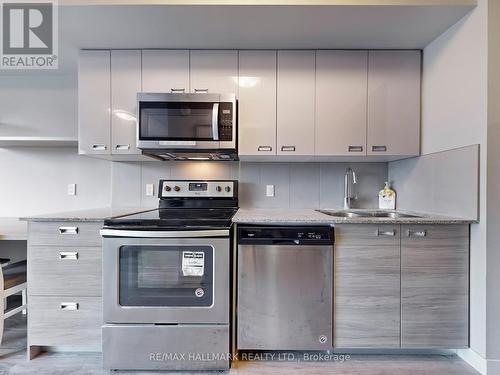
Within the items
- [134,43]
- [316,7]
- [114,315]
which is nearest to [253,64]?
[316,7]

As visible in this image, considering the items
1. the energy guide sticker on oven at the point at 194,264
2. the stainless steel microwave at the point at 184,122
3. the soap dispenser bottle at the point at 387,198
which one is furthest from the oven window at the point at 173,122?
the soap dispenser bottle at the point at 387,198

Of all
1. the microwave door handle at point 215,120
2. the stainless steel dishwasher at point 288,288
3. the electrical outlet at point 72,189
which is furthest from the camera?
the electrical outlet at point 72,189

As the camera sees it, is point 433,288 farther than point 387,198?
No

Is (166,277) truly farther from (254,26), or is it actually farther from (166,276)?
(254,26)

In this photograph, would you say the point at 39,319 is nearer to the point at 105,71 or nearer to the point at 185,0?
the point at 105,71

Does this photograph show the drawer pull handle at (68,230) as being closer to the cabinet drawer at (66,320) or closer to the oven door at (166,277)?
the oven door at (166,277)

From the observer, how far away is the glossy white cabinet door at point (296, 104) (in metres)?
2.11

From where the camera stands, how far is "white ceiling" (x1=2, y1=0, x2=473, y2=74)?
1683 millimetres

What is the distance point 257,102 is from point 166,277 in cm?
134

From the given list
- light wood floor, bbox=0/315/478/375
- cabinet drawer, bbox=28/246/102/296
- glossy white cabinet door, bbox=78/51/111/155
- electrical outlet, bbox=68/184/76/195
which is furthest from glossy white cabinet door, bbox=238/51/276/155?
electrical outlet, bbox=68/184/76/195

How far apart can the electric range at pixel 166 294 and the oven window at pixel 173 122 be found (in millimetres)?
649

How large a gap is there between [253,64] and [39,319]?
→ 2.17 meters

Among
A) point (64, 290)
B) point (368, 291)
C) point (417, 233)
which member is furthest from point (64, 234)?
point (417, 233)

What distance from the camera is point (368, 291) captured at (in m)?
1.75
